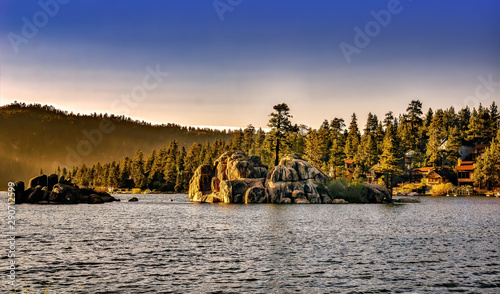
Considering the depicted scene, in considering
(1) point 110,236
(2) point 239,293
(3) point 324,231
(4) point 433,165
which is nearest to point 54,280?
(2) point 239,293

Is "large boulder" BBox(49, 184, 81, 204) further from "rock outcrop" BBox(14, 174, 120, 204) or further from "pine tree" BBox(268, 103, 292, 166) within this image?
"pine tree" BBox(268, 103, 292, 166)

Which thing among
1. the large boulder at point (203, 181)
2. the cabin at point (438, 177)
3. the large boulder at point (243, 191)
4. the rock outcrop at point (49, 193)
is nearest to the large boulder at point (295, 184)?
the large boulder at point (243, 191)

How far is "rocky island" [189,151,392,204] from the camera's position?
3981 inches

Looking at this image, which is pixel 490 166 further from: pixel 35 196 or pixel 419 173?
pixel 35 196

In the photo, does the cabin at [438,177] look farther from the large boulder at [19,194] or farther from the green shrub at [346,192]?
the large boulder at [19,194]

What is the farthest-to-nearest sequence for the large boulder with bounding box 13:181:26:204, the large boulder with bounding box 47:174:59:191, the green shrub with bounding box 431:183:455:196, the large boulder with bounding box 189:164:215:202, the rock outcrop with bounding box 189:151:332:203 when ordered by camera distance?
the green shrub with bounding box 431:183:455:196 < the large boulder with bounding box 189:164:215:202 < the large boulder with bounding box 47:174:59:191 < the large boulder with bounding box 13:181:26:204 < the rock outcrop with bounding box 189:151:332:203

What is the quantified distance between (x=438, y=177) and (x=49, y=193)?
12479 cm

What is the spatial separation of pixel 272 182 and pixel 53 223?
53595 millimetres

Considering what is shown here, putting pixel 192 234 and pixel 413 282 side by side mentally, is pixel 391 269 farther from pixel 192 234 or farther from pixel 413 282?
pixel 192 234

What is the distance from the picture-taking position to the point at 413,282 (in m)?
25.4

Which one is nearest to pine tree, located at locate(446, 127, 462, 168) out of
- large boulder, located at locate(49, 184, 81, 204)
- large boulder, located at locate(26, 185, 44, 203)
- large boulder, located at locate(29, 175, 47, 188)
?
large boulder, located at locate(49, 184, 81, 204)

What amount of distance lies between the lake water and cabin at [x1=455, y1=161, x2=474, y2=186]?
11198cm

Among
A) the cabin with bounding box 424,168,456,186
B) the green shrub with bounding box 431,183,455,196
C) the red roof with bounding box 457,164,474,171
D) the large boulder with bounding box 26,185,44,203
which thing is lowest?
the large boulder with bounding box 26,185,44,203

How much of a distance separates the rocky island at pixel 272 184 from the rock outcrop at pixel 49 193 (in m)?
30.8
